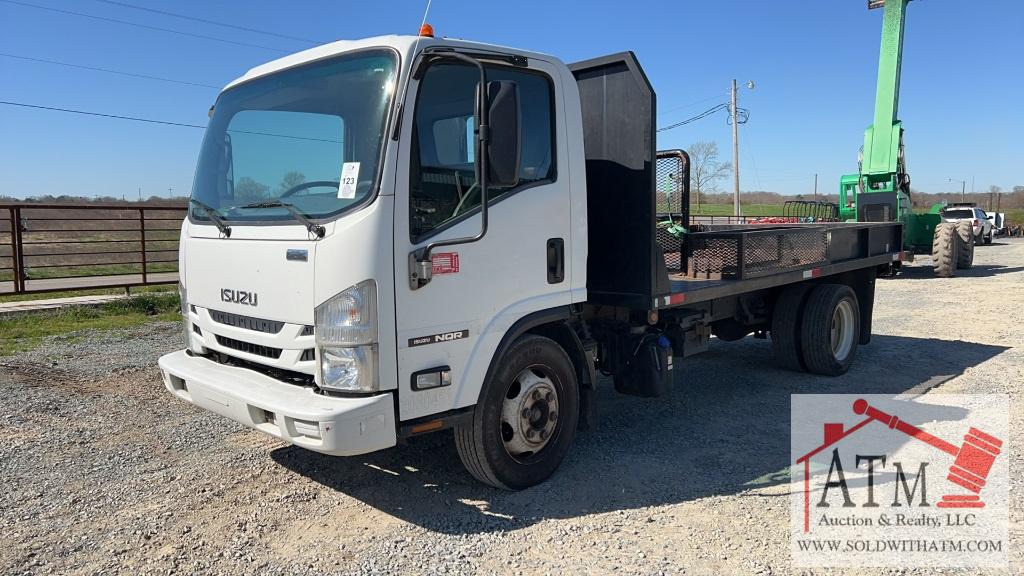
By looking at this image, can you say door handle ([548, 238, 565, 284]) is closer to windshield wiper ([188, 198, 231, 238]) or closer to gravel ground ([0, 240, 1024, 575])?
gravel ground ([0, 240, 1024, 575])

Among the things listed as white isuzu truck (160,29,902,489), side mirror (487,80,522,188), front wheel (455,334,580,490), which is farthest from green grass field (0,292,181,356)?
side mirror (487,80,522,188)

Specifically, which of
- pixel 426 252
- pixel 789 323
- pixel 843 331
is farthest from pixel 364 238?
pixel 843 331

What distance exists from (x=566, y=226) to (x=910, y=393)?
4.21 meters

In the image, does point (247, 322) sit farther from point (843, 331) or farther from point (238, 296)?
point (843, 331)

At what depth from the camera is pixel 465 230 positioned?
148 inches

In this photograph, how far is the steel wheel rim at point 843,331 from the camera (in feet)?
24.7

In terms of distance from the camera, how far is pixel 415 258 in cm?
353

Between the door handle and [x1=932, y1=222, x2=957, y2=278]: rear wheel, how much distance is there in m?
16.6

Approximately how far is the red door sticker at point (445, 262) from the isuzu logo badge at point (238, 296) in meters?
1.01

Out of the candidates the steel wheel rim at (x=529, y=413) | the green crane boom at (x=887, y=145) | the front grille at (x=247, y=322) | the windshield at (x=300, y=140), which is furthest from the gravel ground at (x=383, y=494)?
the green crane boom at (x=887, y=145)

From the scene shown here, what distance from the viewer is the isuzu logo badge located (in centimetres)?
379

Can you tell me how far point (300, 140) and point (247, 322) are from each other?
1060mm

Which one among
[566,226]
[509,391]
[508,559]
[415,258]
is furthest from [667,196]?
[508,559]

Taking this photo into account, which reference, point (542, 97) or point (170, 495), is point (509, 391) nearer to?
point (542, 97)
